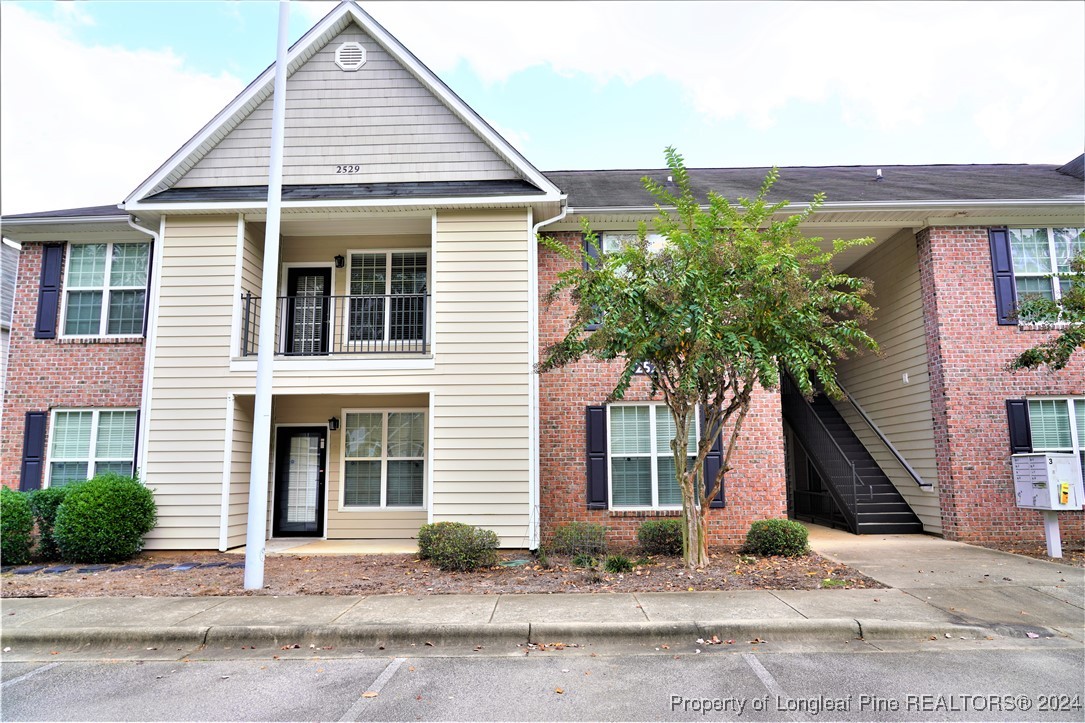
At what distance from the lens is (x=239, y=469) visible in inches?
387

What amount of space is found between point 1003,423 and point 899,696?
8.07m

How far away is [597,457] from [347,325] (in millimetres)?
4850

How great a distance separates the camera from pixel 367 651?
5.19 meters

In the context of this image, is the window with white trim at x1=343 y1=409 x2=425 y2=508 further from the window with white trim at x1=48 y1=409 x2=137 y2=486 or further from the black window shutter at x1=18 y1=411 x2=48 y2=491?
the black window shutter at x1=18 y1=411 x2=48 y2=491

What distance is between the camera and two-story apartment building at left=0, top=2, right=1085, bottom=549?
374 inches

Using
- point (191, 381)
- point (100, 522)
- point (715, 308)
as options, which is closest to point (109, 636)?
point (100, 522)

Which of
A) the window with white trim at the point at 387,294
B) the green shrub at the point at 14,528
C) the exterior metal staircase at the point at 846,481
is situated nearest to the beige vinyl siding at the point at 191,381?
the green shrub at the point at 14,528

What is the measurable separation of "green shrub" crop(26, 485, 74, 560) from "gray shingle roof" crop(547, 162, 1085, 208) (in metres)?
9.02

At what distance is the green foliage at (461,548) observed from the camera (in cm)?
800

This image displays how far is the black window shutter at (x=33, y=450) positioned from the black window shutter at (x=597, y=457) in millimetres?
9039

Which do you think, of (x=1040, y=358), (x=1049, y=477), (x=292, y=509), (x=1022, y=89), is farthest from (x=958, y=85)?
(x=292, y=509)

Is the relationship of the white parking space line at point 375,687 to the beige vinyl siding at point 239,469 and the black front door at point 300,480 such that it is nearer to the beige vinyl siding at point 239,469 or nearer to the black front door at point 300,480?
the beige vinyl siding at point 239,469

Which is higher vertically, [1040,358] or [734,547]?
[1040,358]

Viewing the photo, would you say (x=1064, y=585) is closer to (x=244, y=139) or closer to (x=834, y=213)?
(x=834, y=213)
